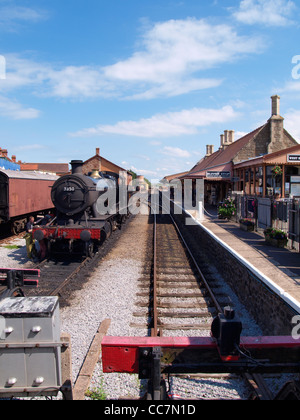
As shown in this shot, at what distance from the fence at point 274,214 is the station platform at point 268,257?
494mm

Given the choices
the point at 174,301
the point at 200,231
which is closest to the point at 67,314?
the point at 174,301

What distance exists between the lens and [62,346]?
2914mm

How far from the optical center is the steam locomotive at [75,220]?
9680 millimetres

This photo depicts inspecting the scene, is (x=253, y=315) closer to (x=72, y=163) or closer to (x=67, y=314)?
(x=67, y=314)

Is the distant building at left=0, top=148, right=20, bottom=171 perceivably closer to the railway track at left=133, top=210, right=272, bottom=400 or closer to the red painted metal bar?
the railway track at left=133, top=210, right=272, bottom=400

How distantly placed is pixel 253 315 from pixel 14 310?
4963mm

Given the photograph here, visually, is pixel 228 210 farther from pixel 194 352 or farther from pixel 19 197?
pixel 194 352

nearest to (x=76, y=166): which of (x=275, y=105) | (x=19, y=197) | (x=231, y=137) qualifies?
(x=19, y=197)

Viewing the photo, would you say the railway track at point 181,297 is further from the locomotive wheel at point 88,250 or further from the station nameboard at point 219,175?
the station nameboard at point 219,175

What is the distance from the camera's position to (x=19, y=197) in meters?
15.0

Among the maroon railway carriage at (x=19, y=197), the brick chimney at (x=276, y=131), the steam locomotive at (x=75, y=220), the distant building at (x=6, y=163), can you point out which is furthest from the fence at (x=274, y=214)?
the distant building at (x=6, y=163)

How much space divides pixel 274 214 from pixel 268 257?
303 cm

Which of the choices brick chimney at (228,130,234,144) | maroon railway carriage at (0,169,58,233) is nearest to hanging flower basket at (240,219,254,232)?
maroon railway carriage at (0,169,58,233)

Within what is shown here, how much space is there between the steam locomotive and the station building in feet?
28.4
